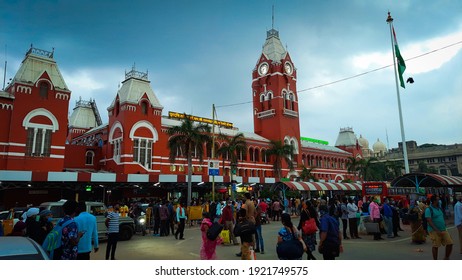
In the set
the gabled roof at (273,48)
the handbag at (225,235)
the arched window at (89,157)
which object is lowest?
the handbag at (225,235)

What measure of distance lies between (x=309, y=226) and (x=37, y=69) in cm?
3089

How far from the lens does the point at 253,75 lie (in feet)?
186

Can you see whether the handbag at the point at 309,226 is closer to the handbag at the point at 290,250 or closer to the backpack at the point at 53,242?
the handbag at the point at 290,250

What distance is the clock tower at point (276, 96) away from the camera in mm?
51844

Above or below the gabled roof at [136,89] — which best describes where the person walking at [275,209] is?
below

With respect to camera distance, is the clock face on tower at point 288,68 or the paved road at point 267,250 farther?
the clock face on tower at point 288,68

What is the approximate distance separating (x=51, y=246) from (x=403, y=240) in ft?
41.5

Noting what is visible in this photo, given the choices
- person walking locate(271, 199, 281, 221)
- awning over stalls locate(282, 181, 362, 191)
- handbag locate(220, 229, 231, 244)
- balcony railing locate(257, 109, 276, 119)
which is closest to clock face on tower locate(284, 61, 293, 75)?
balcony railing locate(257, 109, 276, 119)

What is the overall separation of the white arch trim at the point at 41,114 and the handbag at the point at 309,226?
28.3 meters

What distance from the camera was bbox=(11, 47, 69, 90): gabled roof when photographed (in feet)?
92.9

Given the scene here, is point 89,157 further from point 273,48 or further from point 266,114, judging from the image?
point 273,48

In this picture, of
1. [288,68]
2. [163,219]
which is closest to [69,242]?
[163,219]

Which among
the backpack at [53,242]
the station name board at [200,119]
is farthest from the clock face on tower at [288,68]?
the backpack at [53,242]

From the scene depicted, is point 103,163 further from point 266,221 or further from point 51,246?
point 51,246
